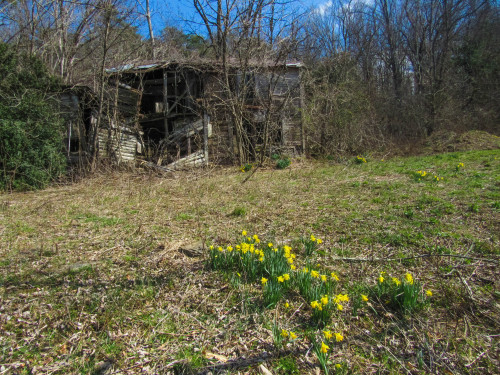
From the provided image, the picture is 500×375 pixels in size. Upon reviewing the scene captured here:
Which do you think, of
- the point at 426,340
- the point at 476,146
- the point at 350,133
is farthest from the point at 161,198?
the point at 476,146

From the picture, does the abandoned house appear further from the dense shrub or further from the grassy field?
the grassy field

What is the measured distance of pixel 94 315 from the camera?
2.56 m

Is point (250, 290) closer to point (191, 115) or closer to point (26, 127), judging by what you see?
point (26, 127)

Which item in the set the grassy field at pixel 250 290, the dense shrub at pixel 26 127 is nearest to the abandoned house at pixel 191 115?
the dense shrub at pixel 26 127

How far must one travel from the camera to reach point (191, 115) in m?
13.1

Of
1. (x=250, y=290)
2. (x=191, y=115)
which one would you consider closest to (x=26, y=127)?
(x=191, y=115)

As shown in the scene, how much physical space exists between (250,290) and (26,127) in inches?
349

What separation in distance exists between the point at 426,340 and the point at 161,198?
562cm

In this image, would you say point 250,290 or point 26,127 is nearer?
point 250,290

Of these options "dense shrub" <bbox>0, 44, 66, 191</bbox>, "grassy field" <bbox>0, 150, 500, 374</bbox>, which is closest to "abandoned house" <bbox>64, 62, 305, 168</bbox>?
"dense shrub" <bbox>0, 44, 66, 191</bbox>

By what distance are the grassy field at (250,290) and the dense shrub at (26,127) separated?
A: 10.1 feet

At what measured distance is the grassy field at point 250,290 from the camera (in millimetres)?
2172

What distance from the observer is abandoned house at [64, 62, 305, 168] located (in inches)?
437

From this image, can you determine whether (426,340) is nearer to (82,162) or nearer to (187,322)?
(187,322)
